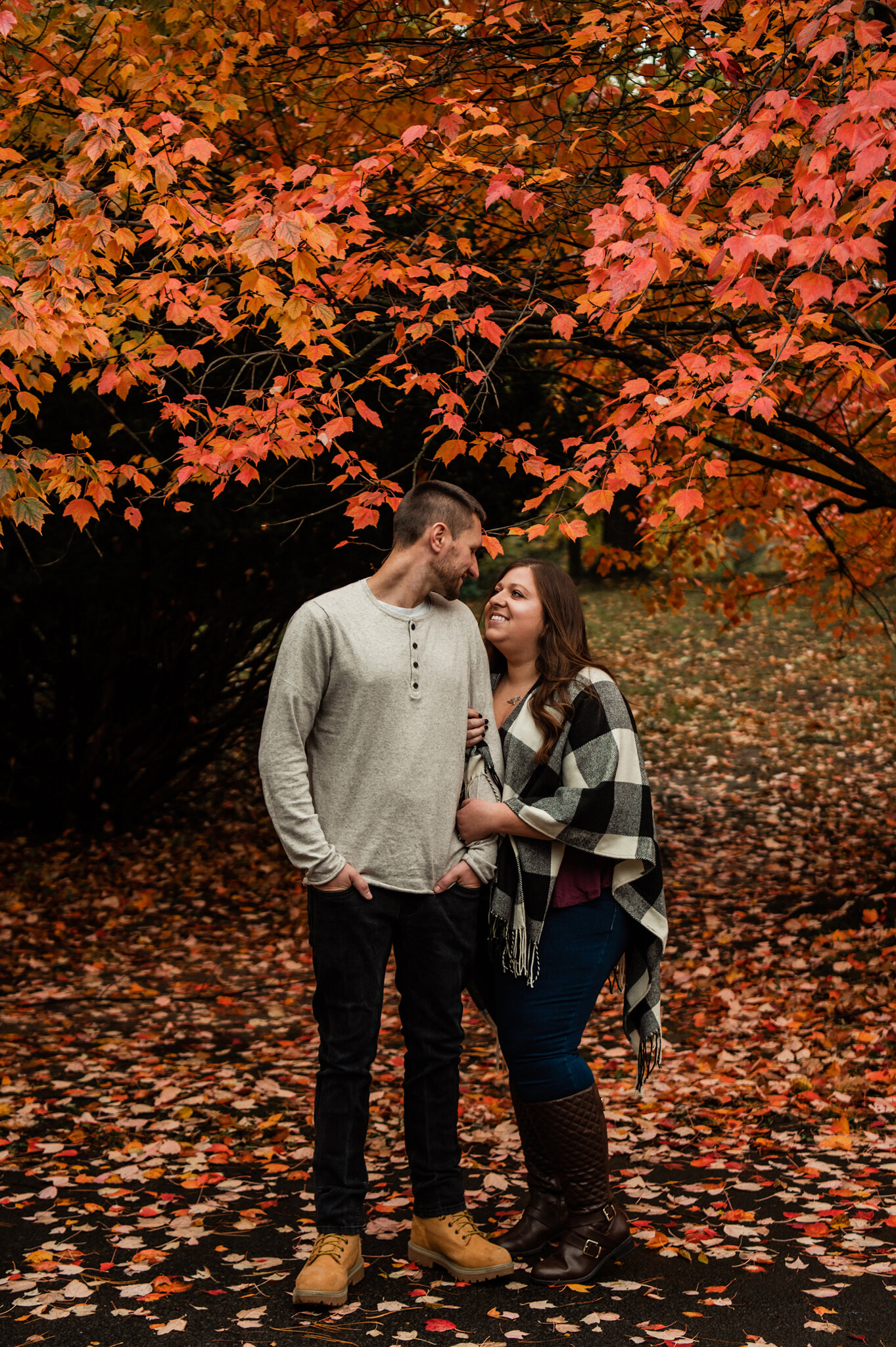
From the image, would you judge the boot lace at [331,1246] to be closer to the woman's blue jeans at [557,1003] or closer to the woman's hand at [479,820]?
the woman's blue jeans at [557,1003]

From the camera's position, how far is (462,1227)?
3.14 meters

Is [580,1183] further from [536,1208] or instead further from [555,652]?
[555,652]

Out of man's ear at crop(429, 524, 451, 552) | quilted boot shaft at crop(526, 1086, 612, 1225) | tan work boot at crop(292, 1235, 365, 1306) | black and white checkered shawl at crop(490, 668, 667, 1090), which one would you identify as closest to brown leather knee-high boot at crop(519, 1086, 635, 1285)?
quilted boot shaft at crop(526, 1086, 612, 1225)

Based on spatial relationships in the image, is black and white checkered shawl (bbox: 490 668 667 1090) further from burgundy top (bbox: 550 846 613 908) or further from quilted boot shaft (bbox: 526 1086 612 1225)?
quilted boot shaft (bbox: 526 1086 612 1225)

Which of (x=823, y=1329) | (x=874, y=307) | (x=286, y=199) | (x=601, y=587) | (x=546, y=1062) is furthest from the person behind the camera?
(x=601, y=587)

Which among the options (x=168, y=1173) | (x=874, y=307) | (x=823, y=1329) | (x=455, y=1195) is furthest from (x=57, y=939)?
(x=874, y=307)

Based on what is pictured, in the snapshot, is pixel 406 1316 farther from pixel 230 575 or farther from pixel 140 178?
pixel 230 575

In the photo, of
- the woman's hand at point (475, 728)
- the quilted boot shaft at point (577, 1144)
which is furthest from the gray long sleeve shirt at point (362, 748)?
the quilted boot shaft at point (577, 1144)

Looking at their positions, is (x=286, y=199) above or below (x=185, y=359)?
above

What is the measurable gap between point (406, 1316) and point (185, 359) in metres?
3.33

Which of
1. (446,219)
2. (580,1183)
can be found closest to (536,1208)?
(580,1183)

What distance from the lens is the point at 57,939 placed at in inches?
300

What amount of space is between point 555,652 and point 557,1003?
3.14 feet

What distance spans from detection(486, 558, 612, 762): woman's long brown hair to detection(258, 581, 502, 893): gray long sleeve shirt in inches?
10.5
